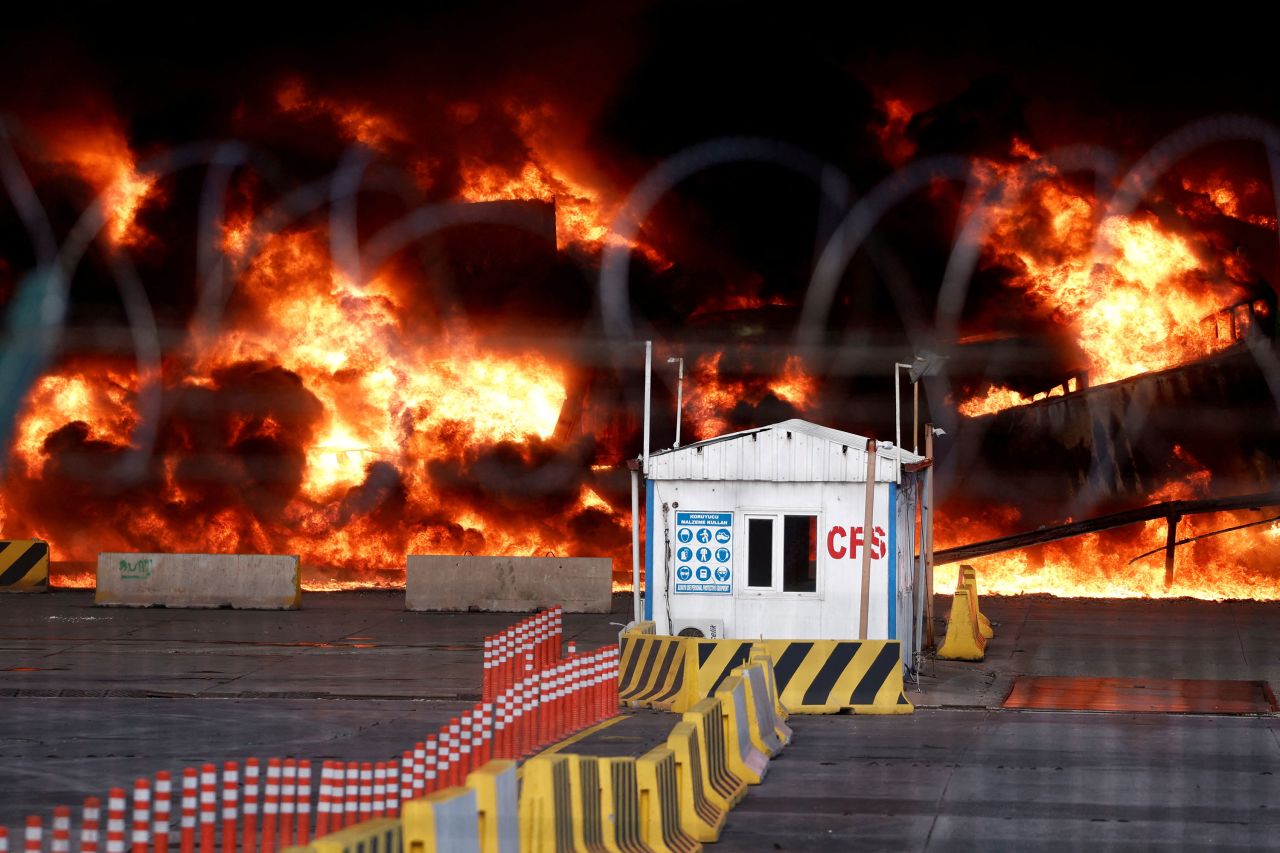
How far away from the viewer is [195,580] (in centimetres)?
3322

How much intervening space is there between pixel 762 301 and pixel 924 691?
23613 mm

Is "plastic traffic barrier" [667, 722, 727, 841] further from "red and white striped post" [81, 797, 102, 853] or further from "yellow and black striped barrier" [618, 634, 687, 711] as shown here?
"yellow and black striped barrier" [618, 634, 687, 711]

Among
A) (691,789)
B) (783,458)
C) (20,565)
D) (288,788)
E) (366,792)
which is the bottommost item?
(691,789)

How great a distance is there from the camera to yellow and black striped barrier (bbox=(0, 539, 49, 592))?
118 feet

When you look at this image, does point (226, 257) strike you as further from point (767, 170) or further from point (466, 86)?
point (767, 170)

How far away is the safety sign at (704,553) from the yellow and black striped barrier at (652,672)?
4.49 feet

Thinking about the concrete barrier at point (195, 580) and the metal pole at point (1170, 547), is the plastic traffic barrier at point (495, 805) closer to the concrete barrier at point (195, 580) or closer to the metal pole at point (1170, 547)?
the concrete barrier at point (195, 580)

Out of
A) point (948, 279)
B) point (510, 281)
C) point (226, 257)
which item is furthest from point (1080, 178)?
point (226, 257)

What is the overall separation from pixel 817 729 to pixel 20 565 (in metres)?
24.4

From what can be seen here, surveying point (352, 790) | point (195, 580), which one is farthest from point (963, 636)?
point (195, 580)

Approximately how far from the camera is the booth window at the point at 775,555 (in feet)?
68.4

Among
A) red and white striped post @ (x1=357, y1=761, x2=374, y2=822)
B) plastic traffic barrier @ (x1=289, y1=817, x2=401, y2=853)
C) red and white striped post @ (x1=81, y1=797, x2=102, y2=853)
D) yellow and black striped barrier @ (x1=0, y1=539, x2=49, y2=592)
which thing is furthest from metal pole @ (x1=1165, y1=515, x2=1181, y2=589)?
plastic traffic barrier @ (x1=289, y1=817, x2=401, y2=853)

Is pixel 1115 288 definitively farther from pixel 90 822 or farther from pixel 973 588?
pixel 90 822

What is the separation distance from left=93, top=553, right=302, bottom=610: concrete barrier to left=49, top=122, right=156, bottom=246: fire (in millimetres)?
13546
